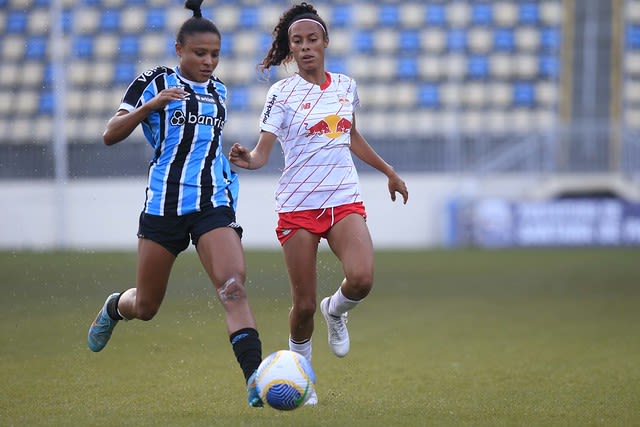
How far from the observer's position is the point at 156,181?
568 cm

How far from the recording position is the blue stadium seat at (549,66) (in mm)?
26811

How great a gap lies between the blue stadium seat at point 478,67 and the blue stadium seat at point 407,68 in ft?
4.27

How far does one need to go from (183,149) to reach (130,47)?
66.8 feet

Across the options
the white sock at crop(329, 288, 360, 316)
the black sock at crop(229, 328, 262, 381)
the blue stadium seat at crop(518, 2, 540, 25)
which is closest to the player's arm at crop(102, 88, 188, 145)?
the black sock at crop(229, 328, 262, 381)

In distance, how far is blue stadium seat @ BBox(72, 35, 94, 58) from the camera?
2453 cm

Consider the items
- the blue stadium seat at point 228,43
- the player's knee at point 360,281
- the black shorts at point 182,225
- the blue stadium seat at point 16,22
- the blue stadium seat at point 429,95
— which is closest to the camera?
the black shorts at point 182,225

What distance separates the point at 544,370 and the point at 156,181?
123 inches

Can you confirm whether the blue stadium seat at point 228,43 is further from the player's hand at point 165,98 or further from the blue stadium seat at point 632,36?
the player's hand at point 165,98

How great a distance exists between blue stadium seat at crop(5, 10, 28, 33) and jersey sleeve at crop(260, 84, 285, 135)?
1750cm

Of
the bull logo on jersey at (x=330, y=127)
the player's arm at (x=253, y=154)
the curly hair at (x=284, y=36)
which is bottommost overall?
the player's arm at (x=253, y=154)

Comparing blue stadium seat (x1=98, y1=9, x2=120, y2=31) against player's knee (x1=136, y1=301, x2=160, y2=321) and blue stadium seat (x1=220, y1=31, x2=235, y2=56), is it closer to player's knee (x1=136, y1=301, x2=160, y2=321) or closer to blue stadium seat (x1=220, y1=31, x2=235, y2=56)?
blue stadium seat (x1=220, y1=31, x2=235, y2=56)

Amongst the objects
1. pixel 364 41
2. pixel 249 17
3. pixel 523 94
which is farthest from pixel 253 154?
pixel 523 94

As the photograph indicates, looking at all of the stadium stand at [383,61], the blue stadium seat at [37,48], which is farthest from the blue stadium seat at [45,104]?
the blue stadium seat at [37,48]

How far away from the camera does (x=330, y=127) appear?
6215 mm
